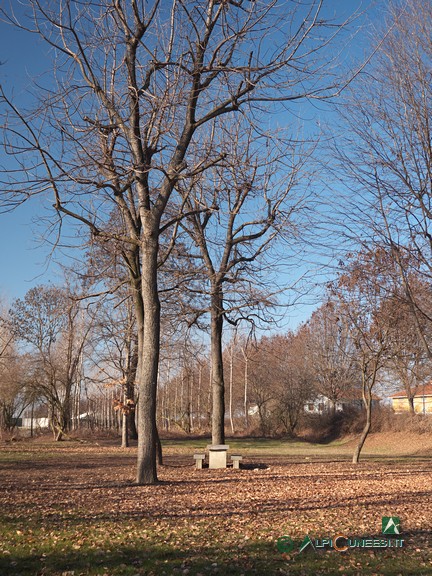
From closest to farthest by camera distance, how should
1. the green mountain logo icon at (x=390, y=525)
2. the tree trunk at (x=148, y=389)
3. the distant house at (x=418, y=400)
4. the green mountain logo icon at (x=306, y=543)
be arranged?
1. the green mountain logo icon at (x=306, y=543)
2. the green mountain logo icon at (x=390, y=525)
3. the tree trunk at (x=148, y=389)
4. the distant house at (x=418, y=400)

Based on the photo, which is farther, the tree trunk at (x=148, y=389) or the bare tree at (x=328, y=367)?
the bare tree at (x=328, y=367)

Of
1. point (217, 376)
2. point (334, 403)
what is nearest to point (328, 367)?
point (334, 403)

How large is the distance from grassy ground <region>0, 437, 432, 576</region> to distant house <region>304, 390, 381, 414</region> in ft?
99.5

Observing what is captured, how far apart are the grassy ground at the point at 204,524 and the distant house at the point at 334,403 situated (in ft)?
99.5

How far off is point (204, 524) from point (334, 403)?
34975 millimetres

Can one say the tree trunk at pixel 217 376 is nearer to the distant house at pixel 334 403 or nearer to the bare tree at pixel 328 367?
the bare tree at pixel 328 367

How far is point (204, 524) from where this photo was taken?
6992 mm

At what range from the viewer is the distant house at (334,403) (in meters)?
42.0

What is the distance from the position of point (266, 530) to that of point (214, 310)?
11.2m

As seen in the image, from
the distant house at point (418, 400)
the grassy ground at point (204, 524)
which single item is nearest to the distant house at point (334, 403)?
the distant house at point (418, 400)

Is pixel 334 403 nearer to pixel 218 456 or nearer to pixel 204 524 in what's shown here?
pixel 218 456

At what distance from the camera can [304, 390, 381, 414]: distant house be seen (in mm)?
42013

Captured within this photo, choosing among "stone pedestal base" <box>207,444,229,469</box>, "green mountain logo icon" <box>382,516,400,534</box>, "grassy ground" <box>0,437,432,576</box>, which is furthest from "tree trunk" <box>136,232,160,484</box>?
"green mountain logo icon" <box>382,516,400,534</box>

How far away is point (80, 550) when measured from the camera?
576cm
